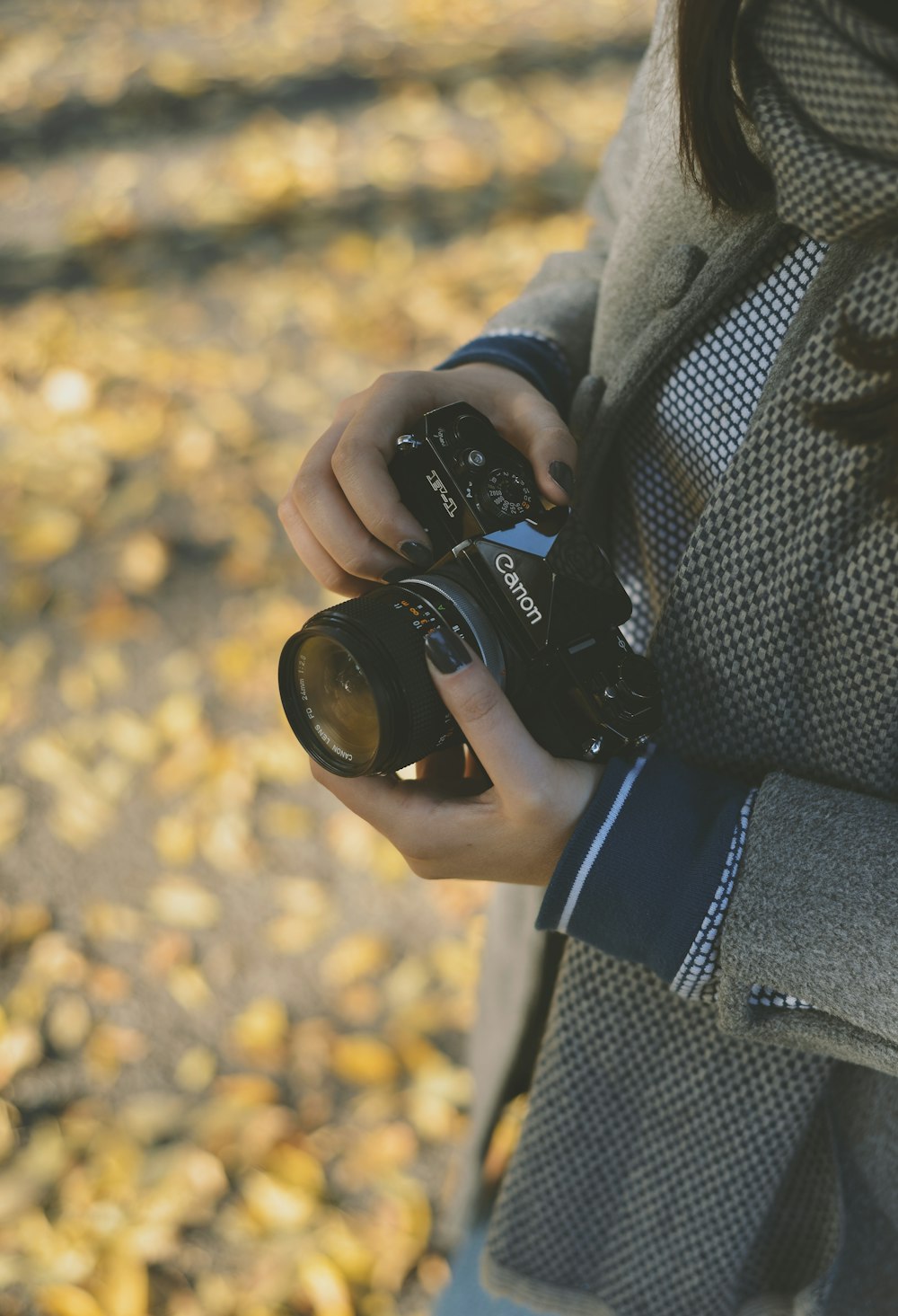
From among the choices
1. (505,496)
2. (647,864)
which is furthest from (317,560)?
(647,864)

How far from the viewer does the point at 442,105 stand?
136 inches

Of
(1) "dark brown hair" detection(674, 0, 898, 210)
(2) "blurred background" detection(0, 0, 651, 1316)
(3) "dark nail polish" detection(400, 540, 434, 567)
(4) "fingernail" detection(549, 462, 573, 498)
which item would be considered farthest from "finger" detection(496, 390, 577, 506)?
(2) "blurred background" detection(0, 0, 651, 1316)

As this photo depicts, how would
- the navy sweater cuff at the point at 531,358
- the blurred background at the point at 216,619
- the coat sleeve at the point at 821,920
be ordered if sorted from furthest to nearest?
the blurred background at the point at 216,619
the navy sweater cuff at the point at 531,358
the coat sleeve at the point at 821,920

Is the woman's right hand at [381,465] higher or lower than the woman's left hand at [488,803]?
higher

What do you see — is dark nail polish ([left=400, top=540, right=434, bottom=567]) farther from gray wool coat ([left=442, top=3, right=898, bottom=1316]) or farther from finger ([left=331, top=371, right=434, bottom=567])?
gray wool coat ([left=442, top=3, right=898, bottom=1316])

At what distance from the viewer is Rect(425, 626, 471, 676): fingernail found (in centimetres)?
78

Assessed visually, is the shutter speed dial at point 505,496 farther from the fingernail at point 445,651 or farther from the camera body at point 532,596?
the fingernail at point 445,651

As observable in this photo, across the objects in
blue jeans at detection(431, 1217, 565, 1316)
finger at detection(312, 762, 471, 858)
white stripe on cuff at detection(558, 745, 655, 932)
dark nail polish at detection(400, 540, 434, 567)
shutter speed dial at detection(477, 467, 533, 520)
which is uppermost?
shutter speed dial at detection(477, 467, 533, 520)

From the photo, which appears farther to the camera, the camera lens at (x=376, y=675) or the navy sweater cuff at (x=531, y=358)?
the navy sweater cuff at (x=531, y=358)

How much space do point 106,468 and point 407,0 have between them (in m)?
2.50

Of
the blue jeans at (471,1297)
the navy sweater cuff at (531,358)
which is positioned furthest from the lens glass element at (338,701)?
the blue jeans at (471,1297)

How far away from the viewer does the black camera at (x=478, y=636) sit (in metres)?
0.81

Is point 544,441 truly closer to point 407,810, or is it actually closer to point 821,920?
point 407,810

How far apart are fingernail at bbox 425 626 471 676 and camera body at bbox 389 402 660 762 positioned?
8 centimetres
